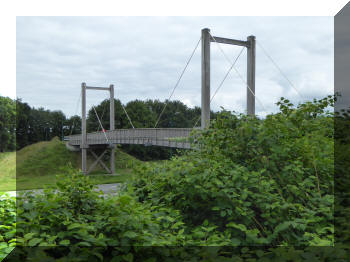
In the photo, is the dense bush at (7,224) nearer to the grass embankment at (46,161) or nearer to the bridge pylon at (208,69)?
the bridge pylon at (208,69)

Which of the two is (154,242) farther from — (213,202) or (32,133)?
(32,133)

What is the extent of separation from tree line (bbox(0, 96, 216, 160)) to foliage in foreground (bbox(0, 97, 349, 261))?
25.4 meters

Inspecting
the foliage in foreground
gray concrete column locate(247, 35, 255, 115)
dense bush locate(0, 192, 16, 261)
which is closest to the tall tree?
gray concrete column locate(247, 35, 255, 115)

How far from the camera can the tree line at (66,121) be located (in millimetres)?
29405

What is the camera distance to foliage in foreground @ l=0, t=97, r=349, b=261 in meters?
1.68

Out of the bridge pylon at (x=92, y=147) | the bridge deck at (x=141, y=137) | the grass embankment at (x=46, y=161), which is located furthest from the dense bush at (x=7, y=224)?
the bridge pylon at (x=92, y=147)

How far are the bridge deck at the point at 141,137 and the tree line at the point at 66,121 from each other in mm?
7278

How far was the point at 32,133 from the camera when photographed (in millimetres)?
32219

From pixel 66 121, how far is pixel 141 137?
70.7ft

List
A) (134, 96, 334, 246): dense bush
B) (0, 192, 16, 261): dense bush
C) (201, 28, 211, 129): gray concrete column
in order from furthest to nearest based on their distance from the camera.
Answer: (201, 28, 211, 129): gray concrete column → (134, 96, 334, 246): dense bush → (0, 192, 16, 261): dense bush

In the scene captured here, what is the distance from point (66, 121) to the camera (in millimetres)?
35438

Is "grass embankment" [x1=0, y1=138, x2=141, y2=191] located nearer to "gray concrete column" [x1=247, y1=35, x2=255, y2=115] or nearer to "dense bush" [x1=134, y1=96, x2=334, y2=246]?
"gray concrete column" [x1=247, y1=35, x2=255, y2=115]

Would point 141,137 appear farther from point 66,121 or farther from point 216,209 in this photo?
point 66,121

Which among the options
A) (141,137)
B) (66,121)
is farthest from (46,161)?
(66,121)
